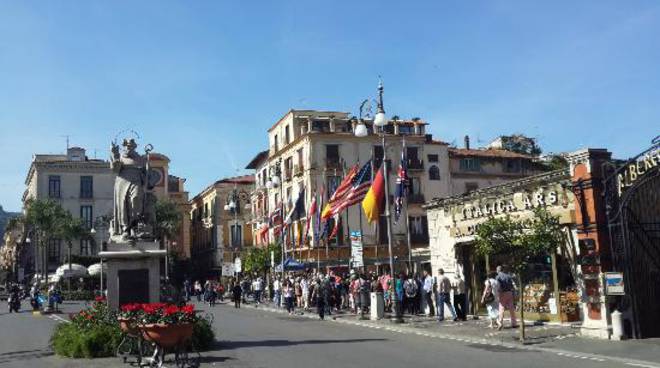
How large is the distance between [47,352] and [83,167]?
65839 millimetres

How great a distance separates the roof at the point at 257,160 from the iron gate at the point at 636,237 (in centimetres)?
5465

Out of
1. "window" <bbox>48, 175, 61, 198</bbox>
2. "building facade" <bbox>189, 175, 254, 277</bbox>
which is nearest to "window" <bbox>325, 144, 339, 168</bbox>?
"building facade" <bbox>189, 175, 254, 277</bbox>

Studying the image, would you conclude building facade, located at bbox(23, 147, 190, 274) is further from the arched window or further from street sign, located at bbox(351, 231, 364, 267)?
street sign, located at bbox(351, 231, 364, 267)

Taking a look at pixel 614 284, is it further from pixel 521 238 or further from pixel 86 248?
pixel 86 248

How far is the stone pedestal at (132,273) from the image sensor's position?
15914mm

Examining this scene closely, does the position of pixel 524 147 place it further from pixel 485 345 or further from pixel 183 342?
pixel 183 342

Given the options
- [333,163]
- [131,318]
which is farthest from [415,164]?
[131,318]

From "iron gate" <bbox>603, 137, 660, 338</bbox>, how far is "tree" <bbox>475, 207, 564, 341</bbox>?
54.1 inches

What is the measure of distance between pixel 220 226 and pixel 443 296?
5898 cm

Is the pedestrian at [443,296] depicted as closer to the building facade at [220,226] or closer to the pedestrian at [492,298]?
the pedestrian at [492,298]

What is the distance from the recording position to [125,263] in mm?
16062

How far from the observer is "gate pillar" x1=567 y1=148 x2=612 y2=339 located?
16.4 m

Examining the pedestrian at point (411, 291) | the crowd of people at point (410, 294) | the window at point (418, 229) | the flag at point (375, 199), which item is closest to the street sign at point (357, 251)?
the flag at point (375, 199)

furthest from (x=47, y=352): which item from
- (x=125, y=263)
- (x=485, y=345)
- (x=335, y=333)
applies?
(x=485, y=345)
